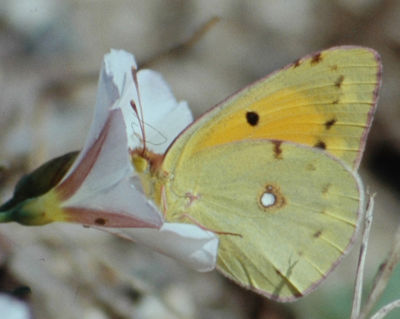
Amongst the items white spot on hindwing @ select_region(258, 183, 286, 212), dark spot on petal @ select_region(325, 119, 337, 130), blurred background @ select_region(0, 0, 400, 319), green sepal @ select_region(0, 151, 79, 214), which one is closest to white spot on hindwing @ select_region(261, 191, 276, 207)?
white spot on hindwing @ select_region(258, 183, 286, 212)

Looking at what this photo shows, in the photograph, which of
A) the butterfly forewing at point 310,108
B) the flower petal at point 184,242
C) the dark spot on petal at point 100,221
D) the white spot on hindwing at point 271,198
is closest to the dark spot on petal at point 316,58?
the butterfly forewing at point 310,108

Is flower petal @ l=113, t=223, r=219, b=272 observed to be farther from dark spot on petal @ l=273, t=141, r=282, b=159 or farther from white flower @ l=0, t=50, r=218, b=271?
dark spot on petal @ l=273, t=141, r=282, b=159

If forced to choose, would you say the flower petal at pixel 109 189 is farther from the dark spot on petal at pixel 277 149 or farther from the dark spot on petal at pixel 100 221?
the dark spot on petal at pixel 277 149

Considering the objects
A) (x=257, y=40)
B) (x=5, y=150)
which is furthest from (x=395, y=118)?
(x=5, y=150)

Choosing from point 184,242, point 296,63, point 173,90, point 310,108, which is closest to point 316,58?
point 296,63

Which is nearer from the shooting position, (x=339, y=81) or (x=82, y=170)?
(x=82, y=170)

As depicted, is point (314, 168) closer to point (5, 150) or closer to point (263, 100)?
point (263, 100)

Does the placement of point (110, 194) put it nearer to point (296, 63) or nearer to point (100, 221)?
point (100, 221)
